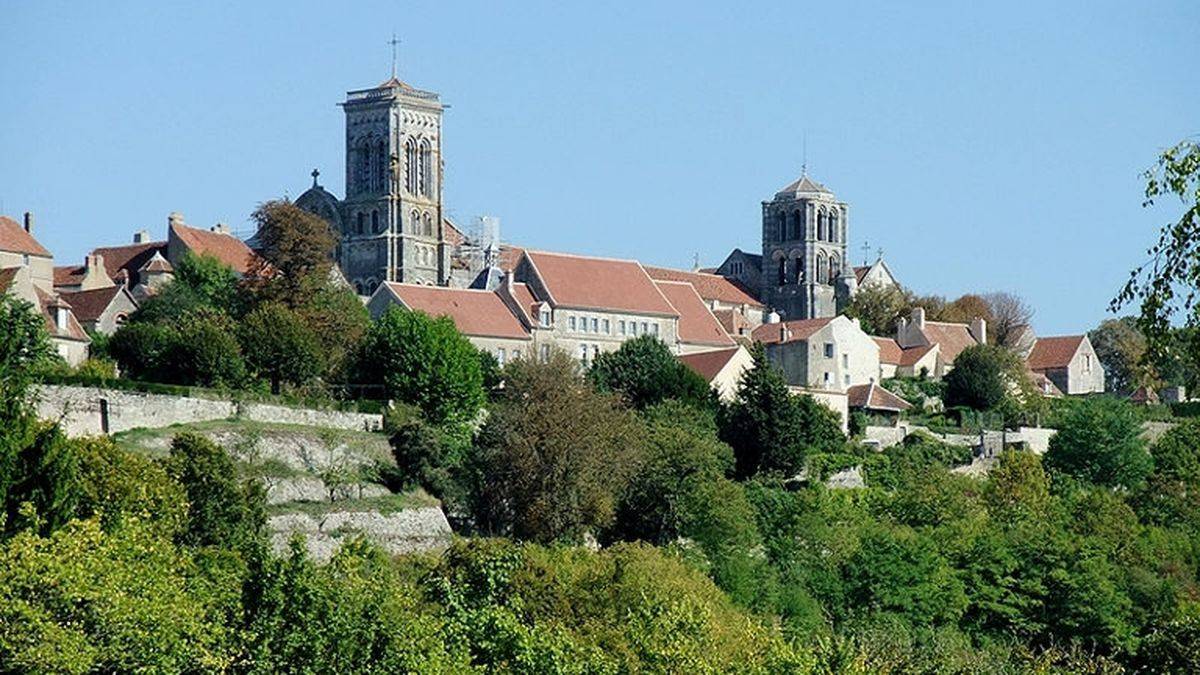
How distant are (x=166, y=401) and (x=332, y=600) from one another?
25.4 meters

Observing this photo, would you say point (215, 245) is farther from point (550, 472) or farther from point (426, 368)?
point (550, 472)

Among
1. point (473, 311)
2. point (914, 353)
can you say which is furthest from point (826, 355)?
point (473, 311)

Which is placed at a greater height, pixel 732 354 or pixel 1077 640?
pixel 732 354

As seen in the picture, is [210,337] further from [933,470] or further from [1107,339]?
[1107,339]

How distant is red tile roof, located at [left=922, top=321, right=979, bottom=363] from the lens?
97.2m

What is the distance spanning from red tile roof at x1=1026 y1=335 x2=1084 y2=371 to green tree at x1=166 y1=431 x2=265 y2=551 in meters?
51.3

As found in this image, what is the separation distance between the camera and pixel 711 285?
107500mm

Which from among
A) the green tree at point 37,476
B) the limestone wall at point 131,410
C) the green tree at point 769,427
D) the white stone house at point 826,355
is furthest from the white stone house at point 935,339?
the green tree at point 37,476

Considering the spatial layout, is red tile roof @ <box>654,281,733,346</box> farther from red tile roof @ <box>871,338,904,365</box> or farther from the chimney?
the chimney

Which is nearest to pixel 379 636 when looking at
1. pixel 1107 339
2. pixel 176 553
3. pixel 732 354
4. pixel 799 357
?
pixel 176 553

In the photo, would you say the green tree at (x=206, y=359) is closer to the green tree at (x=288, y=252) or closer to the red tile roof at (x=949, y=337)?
the green tree at (x=288, y=252)

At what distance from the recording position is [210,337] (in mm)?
67125

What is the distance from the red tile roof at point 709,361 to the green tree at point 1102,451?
10.1 m

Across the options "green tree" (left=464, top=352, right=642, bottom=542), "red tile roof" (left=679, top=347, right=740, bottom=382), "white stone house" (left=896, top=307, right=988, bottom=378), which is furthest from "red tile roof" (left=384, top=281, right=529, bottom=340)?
"green tree" (left=464, top=352, right=642, bottom=542)
